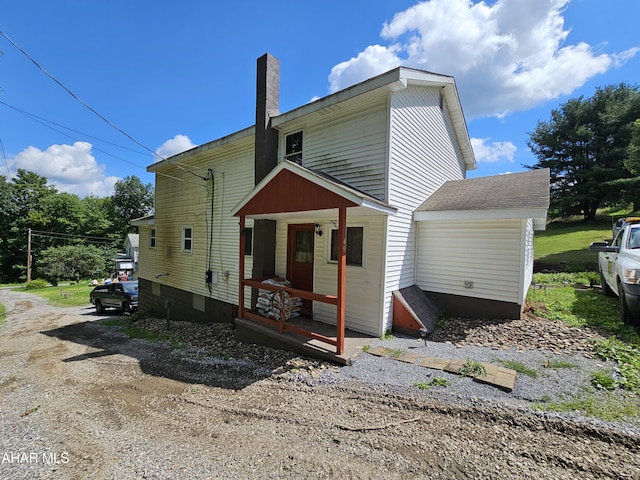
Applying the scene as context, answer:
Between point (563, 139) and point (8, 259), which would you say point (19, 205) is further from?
point (563, 139)

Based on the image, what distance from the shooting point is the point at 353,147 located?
275 inches

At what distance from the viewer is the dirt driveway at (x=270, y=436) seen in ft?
9.03

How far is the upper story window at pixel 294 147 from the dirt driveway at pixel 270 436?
19.7 ft

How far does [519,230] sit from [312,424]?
6233 mm

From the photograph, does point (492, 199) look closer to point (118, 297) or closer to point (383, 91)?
point (383, 91)

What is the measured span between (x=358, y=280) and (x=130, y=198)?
5656cm

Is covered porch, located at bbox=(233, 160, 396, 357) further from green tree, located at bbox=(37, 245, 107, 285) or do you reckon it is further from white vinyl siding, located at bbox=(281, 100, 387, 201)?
green tree, located at bbox=(37, 245, 107, 285)

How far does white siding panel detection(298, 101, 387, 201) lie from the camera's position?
21.4ft

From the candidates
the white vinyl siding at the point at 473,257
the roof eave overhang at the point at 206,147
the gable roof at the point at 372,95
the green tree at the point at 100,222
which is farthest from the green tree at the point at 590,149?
the green tree at the point at 100,222

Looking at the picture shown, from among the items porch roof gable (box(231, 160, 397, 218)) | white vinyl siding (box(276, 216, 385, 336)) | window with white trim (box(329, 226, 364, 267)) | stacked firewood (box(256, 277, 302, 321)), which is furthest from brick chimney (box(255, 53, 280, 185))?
window with white trim (box(329, 226, 364, 267))

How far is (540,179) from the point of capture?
7680 millimetres

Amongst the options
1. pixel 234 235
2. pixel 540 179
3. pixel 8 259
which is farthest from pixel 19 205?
pixel 540 179

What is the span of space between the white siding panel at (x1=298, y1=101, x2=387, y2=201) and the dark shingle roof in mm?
1984

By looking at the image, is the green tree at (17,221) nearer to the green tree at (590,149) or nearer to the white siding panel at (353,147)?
the white siding panel at (353,147)
